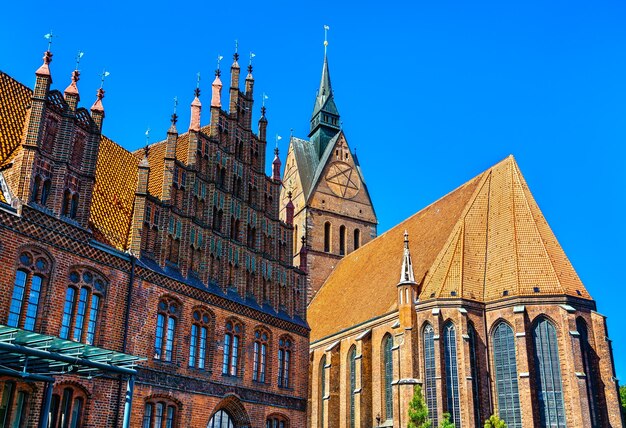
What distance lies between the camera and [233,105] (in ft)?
86.8

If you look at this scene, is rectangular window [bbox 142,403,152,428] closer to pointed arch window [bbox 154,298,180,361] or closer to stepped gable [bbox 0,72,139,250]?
pointed arch window [bbox 154,298,180,361]

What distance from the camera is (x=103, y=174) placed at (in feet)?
74.0

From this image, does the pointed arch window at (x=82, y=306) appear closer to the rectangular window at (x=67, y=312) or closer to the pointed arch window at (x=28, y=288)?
the rectangular window at (x=67, y=312)

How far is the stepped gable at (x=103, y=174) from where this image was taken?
62.4 feet

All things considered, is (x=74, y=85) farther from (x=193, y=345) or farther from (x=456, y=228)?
(x=456, y=228)

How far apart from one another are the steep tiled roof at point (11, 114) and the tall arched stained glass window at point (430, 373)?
18.6 meters

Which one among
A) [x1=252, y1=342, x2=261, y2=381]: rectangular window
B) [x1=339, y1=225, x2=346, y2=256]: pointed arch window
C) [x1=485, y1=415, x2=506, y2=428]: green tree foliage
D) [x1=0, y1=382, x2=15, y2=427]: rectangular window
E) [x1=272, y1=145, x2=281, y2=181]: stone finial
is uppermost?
[x1=339, y1=225, x2=346, y2=256]: pointed arch window

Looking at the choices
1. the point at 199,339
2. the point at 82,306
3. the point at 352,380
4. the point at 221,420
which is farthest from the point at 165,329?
the point at 352,380

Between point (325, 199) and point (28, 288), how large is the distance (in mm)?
34839

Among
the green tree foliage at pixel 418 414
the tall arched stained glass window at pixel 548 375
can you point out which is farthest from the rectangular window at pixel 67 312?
the tall arched stained glass window at pixel 548 375

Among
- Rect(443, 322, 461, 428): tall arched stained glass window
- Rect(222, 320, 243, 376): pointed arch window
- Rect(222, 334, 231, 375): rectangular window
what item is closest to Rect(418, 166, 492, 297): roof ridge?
Rect(443, 322, 461, 428): tall arched stained glass window

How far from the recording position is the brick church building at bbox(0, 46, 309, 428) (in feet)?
53.3

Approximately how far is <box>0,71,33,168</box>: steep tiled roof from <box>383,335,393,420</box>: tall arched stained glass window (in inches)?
793

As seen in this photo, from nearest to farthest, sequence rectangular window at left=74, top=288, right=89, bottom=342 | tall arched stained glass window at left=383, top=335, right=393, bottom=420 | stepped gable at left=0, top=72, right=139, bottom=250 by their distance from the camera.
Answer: rectangular window at left=74, top=288, right=89, bottom=342, stepped gable at left=0, top=72, right=139, bottom=250, tall arched stained glass window at left=383, top=335, right=393, bottom=420
